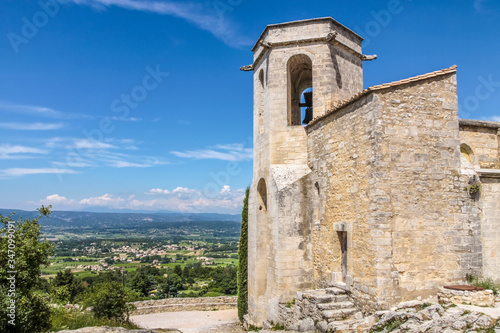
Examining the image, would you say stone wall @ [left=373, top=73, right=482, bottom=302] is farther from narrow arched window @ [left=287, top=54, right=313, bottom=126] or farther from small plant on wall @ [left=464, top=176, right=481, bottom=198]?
narrow arched window @ [left=287, top=54, right=313, bottom=126]

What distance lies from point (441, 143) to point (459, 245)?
2.46m

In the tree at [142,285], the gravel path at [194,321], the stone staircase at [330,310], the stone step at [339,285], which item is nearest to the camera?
the stone staircase at [330,310]

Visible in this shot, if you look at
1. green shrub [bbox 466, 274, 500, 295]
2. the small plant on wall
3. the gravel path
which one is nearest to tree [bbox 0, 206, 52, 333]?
the gravel path

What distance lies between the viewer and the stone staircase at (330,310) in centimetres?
825

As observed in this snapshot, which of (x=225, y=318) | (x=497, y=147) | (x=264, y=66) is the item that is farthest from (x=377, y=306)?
(x=225, y=318)

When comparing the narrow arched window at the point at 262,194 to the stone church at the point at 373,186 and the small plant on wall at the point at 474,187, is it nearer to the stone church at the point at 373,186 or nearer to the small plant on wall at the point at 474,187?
the stone church at the point at 373,186

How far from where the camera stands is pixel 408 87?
343 inches

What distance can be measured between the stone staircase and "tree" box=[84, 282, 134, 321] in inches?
328

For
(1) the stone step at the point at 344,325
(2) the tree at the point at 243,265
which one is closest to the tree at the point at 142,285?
(2) the tree at the point at 243,265

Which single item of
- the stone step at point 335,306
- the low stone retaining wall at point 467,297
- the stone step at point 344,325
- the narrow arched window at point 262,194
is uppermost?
the narrow arched window at point 262,194

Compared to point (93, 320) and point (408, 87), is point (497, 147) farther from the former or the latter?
point (93, 320)

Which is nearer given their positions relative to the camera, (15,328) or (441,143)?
(15,328)

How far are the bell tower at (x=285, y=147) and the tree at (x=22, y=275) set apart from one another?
21.4 feet

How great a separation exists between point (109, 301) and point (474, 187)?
13.4 metres
